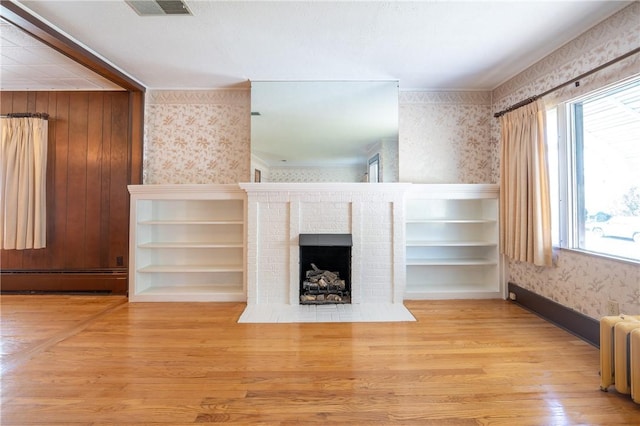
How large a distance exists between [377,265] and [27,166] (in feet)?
14.1

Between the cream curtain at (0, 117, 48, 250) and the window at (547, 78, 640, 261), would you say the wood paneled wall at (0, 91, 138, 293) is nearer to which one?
the cream curtain at (0, 117, 48, 250)

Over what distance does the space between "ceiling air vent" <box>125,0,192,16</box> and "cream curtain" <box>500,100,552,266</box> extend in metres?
3.14

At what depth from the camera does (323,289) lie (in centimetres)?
342

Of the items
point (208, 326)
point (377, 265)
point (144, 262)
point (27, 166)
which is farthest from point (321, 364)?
point (27, 166)

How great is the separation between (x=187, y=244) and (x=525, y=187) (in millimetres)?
3685

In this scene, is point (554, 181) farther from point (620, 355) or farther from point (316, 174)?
point (316, 174)

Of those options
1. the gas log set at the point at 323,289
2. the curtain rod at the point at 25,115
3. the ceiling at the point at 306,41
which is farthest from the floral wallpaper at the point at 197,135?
the gas log set at the point at 323,289

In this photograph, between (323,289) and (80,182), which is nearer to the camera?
(323,289)

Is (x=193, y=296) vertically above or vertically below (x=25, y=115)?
below

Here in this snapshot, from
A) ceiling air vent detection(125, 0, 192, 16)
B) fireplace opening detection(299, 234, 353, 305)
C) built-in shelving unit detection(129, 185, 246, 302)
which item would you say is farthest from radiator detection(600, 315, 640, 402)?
ceiling air vent detection(125, 0, 192, 16)

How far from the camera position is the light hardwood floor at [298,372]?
1.61m

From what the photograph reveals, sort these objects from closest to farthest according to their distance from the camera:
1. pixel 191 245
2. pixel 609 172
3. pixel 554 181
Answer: pixel 609 172 < pixel 554 181 < pixel 191 245

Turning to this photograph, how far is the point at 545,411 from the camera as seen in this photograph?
5.35 ft

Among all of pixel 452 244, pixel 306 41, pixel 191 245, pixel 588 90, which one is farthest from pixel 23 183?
pixel 588 90
